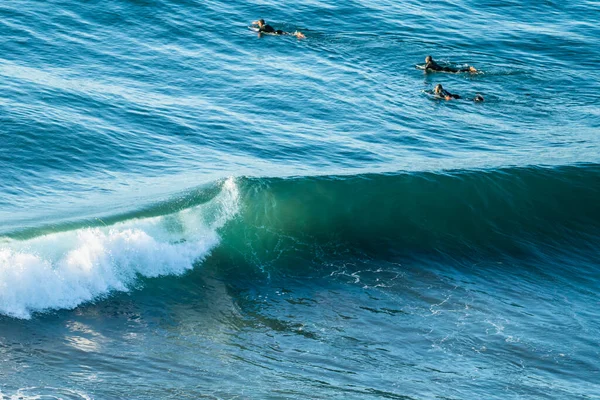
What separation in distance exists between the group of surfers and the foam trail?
12849mm

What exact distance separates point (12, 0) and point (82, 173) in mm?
17272

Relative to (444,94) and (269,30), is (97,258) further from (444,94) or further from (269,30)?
(269,30)

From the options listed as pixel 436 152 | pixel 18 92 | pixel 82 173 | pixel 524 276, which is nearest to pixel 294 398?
pixel 524 276

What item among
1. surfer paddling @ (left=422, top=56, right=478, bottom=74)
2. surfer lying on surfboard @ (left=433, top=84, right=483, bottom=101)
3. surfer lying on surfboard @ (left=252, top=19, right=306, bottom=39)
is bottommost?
surfer lying on surfboard @ (left=433, top=84, right=483, bottom=101)

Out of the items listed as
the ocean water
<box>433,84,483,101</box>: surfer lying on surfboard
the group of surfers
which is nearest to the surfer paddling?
the group of surfers

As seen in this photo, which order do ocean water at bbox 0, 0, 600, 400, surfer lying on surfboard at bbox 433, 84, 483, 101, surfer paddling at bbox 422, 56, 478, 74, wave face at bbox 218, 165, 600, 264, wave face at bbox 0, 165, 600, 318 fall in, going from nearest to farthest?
ocean water at bbox 0, 0, 600, 400, wave face at bbox 0, 165, 600, 318, wave face at bbox 218, 165, 600, 264, surfer lying on surfboard at bbox 433, 84, 483, 101, surfer paddling at bbox 422, 56, 478, 74

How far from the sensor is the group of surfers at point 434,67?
31.2 m

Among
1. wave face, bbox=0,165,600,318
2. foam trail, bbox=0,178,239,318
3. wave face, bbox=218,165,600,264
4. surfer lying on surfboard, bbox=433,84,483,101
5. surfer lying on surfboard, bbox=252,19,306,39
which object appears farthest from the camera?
surfer lying on surfboard, bbox=252,19,306,39

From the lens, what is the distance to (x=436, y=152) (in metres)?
26.4

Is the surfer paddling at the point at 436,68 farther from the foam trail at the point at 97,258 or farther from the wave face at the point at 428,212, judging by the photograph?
the foam trail at the point at 97,258

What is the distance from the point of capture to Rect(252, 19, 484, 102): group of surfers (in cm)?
3125

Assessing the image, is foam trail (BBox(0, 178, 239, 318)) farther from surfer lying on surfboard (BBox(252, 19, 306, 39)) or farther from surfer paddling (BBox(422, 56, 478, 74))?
surfer lying on surfboard (BBox(252, 19, 306, 39))

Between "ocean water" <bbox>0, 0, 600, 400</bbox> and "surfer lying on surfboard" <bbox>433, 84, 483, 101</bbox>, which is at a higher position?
"surfer lying on surfboard" <bbox>433, 84, 483, 101</bbox>

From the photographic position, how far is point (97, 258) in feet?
59.2
